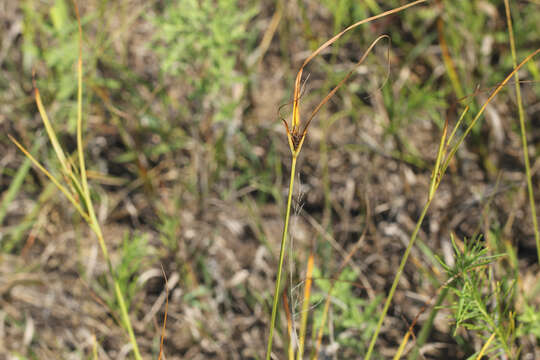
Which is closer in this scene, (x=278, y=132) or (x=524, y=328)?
(x=524, y=328)

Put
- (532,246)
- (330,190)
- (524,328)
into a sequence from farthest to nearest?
(330,190) < (532,246) < (524,328)

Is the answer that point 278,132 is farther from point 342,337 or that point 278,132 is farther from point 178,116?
point 342,337

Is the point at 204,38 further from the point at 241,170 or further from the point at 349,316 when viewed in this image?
the point at 349,316

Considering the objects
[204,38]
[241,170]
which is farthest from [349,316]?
[204,38]

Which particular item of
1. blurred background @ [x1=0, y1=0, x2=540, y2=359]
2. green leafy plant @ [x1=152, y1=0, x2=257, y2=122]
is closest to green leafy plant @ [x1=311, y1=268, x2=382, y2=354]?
blurred background @ [x1=0, y1=0, x2=540, y2=359]

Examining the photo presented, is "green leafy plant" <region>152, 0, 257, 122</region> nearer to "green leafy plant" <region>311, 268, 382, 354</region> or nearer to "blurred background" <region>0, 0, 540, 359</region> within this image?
"blurred background" <region>0, 0, 540, 359</region>

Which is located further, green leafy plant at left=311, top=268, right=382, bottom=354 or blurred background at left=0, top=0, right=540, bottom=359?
blurred background at left=0, top=0, right=540, bottom=359

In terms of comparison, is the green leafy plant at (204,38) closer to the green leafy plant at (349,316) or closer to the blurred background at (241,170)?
the blurred background at (241,170)

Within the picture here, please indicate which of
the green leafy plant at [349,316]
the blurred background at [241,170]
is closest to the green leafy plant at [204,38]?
the blurred background at [241,170]

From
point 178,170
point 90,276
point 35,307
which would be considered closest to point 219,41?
point 178,170
